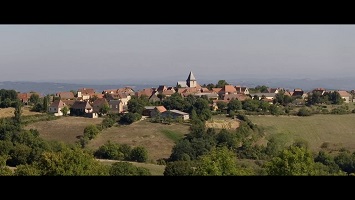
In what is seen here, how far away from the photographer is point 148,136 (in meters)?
28.9

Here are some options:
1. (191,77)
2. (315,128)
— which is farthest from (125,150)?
(191,77)

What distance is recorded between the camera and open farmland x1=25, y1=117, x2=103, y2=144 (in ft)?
92.3

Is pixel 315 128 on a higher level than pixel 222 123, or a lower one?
higher

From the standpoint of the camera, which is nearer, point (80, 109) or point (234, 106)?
point (234, 106)

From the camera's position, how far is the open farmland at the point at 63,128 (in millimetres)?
28138

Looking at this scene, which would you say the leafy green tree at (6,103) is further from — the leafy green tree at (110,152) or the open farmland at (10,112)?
the leafy green tree at (110,152)

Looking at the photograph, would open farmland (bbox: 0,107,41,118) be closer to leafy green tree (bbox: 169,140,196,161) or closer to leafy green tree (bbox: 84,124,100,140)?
leafy green tree (bbox: 84,124,100,140)

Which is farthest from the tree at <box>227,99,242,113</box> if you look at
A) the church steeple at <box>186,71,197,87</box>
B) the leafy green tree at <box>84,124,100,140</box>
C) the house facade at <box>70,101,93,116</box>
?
the church steeple at <box>186,71,197,87</box>

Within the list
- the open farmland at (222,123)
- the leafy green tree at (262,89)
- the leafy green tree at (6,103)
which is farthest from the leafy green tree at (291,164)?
the leafy green tree at (262,89)

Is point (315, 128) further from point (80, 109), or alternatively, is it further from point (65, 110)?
point (65, 110)

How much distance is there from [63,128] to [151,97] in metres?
17.6
